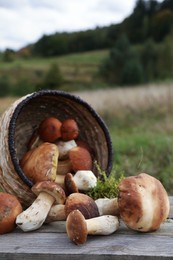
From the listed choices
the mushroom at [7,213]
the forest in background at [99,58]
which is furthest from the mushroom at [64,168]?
the forest in background at [99,58]

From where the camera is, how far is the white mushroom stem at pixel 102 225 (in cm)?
160

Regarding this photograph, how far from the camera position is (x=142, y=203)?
61.9 inches

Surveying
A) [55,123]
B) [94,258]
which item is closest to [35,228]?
[94,258]

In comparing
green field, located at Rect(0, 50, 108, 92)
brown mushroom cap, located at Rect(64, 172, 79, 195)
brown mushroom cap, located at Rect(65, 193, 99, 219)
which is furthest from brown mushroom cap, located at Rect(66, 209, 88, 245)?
green field, located at Rect(0, 50, 108, 92)

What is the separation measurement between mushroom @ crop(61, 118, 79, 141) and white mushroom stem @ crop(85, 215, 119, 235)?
571 millimetres

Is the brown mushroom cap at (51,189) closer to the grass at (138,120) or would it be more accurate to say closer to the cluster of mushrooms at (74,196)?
the cluster of mushrooms at (74,196)

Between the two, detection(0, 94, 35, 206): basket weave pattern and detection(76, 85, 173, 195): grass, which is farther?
detection(76, 85, 173, 195): grass

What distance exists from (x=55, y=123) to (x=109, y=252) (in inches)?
32.6

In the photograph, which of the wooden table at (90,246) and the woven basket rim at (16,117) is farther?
the woven basket rim at (16,117)

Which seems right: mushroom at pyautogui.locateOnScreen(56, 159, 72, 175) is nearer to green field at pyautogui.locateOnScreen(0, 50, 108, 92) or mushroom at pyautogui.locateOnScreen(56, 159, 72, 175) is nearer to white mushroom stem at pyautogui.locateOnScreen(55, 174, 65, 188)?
white mushroom stem at pyautogui.locateOnScreen(55, 174, 65, 188)

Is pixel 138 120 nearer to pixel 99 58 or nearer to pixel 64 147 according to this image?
pixel 64 147

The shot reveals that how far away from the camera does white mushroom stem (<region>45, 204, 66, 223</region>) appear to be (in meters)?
1.82

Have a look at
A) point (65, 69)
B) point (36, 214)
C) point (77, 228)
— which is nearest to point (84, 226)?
point (77, 228)

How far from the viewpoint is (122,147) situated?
19.7 ft
